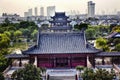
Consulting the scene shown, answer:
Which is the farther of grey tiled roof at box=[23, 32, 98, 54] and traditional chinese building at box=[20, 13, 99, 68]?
grey tiled roof at box=[23, 32, 98, 54]

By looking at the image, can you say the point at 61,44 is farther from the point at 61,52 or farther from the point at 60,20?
the point at 60,20

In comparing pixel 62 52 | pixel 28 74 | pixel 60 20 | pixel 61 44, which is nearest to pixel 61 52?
pixel 62 52

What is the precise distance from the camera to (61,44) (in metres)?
26.3

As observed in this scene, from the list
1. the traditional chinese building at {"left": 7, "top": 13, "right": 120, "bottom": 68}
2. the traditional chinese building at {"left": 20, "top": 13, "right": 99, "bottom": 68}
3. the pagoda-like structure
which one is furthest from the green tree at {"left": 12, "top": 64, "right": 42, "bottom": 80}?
the pagoda-like structure

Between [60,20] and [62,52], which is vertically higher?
[62,52]

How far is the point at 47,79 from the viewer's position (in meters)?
23.4

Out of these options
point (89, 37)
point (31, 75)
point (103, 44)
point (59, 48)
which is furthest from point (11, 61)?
point (89, 37)

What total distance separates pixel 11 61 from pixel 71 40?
5.80 m

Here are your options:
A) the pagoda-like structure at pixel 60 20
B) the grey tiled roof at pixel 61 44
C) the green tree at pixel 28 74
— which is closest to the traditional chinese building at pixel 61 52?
the grey tiled roof at pixel 61 44

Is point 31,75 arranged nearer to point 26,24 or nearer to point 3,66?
point 3,66

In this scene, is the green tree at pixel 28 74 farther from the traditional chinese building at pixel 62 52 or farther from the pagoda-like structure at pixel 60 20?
the pagoda-like structure at pixel 60 20

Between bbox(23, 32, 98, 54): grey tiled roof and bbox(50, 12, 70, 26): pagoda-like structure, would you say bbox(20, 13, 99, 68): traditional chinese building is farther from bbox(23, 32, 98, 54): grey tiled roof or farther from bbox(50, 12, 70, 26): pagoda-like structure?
bbox(50, 12, 70, 26): pagoda-like structure

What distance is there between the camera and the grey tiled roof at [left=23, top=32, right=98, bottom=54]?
997 inches

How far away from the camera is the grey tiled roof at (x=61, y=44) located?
25.3 m
